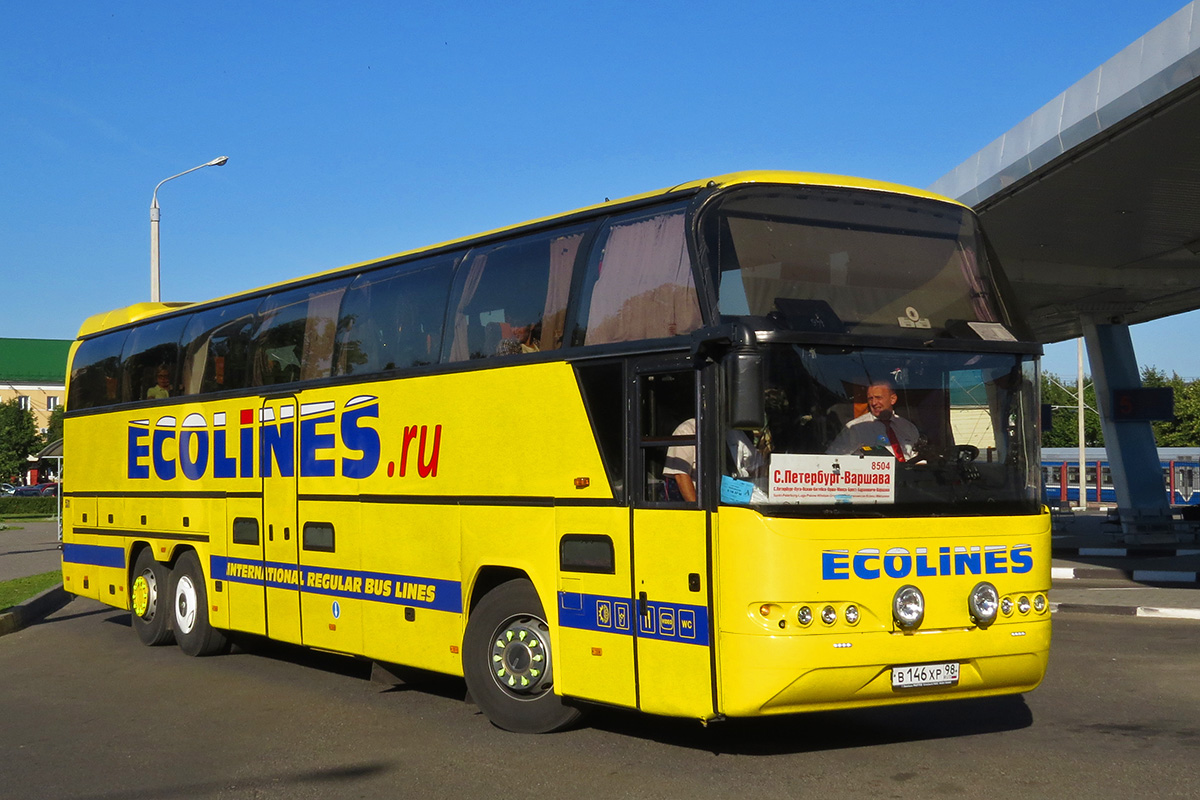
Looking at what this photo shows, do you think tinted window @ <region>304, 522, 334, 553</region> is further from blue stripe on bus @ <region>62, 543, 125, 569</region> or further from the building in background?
the building in background

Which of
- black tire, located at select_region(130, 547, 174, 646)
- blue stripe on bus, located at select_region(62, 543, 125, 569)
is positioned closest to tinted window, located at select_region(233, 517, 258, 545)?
black tire, located at select_region(130, 547, 174, 646)

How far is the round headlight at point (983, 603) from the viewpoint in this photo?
771 cm

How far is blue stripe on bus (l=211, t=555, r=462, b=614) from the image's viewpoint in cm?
985

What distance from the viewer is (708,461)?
7523 millimetres

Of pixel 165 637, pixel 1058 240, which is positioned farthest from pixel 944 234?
pixel 1058 240

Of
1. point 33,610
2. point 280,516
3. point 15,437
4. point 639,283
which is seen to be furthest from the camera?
point 15,437

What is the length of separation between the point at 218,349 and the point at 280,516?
2.34 m

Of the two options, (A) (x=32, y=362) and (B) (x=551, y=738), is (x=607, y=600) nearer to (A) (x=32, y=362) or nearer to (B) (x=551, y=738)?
(B) (x=551, y=738)

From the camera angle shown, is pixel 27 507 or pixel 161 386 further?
pixel 27 507

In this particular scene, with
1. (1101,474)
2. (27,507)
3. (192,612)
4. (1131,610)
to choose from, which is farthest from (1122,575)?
(27,507)

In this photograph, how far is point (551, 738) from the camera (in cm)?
864

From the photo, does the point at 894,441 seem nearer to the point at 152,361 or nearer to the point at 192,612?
the point at 192,612

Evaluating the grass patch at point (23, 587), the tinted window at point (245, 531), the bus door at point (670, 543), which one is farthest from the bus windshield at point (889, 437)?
the grass patch at point (23, 587)

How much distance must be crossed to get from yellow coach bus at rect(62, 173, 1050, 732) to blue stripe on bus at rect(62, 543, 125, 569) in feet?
18.1
